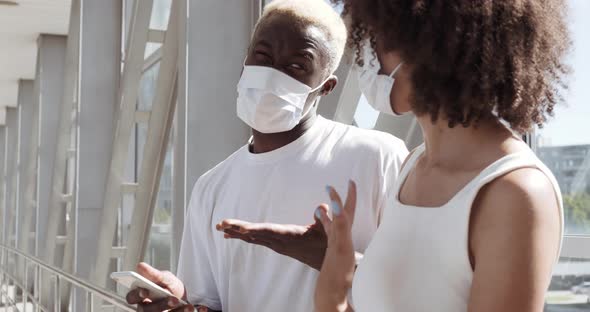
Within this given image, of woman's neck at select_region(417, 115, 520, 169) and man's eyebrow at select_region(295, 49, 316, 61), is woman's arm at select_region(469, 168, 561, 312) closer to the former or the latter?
woman's neck at select_region(417, 115, 520, 169)

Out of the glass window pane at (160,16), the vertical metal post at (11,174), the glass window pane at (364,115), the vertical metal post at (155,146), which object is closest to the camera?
the glass window pane at (364,115)

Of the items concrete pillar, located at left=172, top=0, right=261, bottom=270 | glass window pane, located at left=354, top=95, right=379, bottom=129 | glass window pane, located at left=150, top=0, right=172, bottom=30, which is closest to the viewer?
glass window pane, located at left=354, top=95, right=379, bottom=129

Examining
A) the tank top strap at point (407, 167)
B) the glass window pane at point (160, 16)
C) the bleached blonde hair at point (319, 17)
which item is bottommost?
the tank top strap at point (407, 167)

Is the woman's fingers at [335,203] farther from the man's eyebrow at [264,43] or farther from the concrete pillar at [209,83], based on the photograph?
the concrete pillar at [209,83]

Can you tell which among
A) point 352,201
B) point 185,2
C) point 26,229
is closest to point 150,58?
point 185,2

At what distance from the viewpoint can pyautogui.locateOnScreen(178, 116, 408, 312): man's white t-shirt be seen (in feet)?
5.60

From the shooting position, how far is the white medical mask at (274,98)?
1.83m

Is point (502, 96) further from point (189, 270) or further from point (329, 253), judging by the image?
point (189, 270)

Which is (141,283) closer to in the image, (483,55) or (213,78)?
(483,55)

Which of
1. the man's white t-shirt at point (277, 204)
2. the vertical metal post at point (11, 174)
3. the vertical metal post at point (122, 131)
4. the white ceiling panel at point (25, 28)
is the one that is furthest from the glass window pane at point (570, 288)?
the vertical metal post at point (11, 174)

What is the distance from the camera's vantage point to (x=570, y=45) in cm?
116

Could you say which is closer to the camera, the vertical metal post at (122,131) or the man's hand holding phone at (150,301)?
the man's hand holding phone at (150,301)

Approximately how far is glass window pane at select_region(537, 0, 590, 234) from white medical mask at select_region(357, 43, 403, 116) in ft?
2.66

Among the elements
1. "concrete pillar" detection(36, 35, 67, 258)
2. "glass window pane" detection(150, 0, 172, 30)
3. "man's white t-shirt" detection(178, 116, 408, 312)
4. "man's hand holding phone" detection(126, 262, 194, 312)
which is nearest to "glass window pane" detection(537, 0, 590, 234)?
"man's white t-shirt" detection(178, 116, 408, 312)
